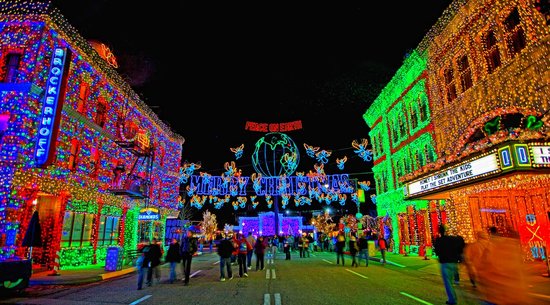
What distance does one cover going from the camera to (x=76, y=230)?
18.4 meters

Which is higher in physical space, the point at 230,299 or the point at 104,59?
the point at 104,59

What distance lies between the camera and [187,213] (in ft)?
239

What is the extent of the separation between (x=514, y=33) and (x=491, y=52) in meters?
1.56

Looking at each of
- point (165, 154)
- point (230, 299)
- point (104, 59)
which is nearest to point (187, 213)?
point (165, 154)

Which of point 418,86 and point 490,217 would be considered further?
point 418,86

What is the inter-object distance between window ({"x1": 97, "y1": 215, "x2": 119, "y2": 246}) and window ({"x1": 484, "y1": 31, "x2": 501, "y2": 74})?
2374 cm

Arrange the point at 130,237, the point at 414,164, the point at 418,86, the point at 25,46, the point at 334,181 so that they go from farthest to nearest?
the point at 334,181, the point at 130,237, the point at 414,164, the point at 418,86, the point at 25,46

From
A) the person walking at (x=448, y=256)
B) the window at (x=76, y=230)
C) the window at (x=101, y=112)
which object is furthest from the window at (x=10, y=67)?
the person walking at (x=448, y=256)

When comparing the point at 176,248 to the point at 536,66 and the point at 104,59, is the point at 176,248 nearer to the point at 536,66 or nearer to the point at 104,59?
the point at 104,59

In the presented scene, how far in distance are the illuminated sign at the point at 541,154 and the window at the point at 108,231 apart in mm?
22753

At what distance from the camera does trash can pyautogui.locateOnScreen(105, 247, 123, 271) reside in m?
15.9

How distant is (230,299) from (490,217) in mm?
15491

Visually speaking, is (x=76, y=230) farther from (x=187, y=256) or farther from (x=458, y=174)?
(x=458, y=174)

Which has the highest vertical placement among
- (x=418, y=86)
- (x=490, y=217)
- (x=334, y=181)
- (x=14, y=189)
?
(x=418, y=86)
